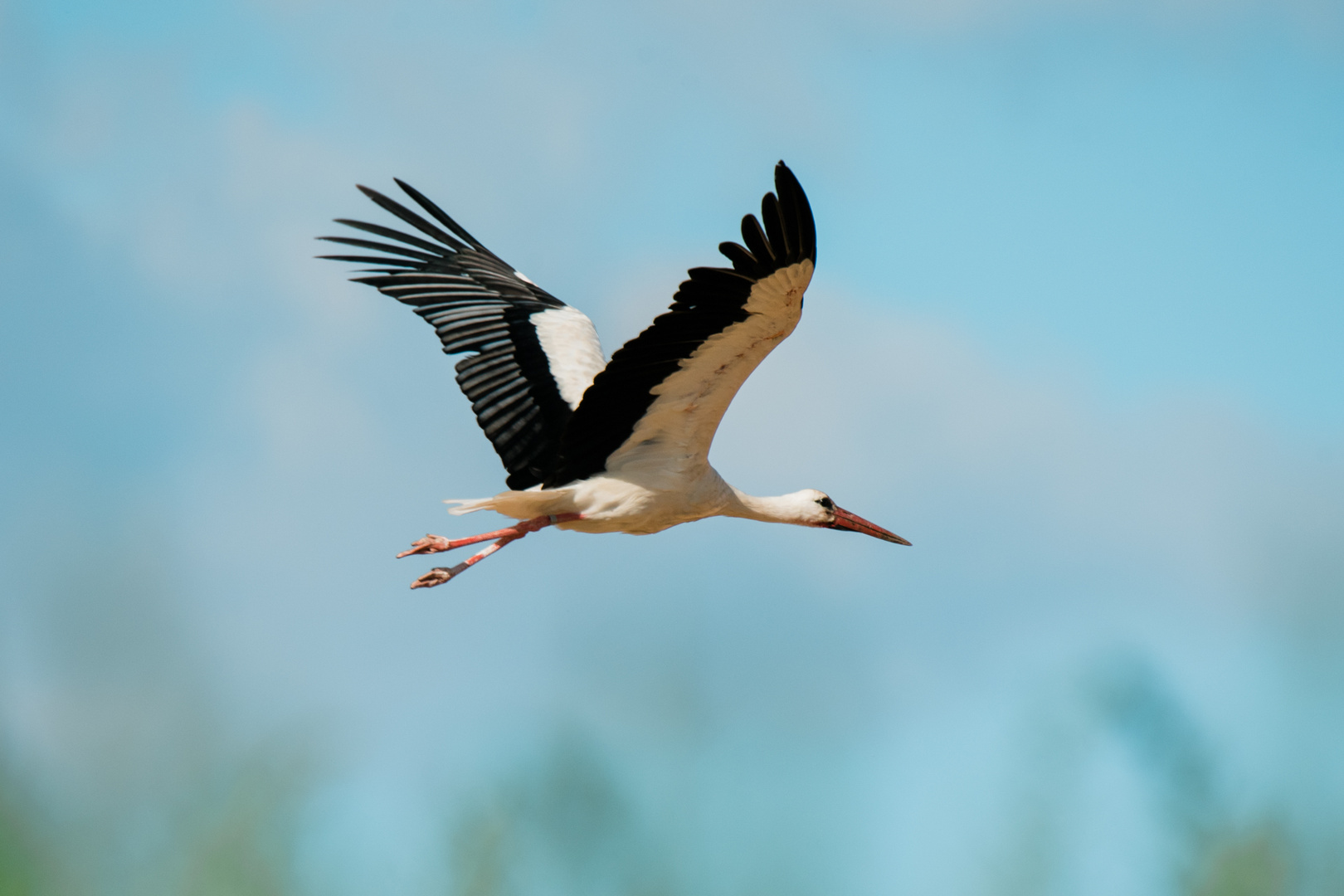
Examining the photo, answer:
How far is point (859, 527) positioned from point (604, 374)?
461 centimetres

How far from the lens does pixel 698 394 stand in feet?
34.2

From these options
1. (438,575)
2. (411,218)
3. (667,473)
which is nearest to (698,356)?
(667,473)

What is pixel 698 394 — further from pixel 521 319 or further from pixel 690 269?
pixel 521 319

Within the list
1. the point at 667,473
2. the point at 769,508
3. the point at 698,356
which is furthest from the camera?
the point at 769,508

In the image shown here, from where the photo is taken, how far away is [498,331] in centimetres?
1282

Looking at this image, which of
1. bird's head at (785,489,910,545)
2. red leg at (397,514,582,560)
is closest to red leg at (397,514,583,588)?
red leg at (397,514,582,560)

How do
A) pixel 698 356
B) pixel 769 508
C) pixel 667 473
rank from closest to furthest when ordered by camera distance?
pixel 698 356
pixel 667 473
pixel 769 508

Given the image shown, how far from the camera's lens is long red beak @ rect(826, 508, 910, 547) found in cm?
1345

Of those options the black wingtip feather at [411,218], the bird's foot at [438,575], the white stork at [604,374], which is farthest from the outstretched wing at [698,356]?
the black wingtip feather at [411,218]

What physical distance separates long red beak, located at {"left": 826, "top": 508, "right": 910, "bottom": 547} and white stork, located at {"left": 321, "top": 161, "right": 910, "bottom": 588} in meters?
0.02

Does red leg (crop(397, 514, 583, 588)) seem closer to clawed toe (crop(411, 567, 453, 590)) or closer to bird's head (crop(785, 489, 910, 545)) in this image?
clawed toe (crop(411, 567, 453, 590))

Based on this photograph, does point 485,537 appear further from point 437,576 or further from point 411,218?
point 411,218

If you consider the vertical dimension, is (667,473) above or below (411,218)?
below

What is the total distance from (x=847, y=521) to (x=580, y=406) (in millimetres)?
4032
